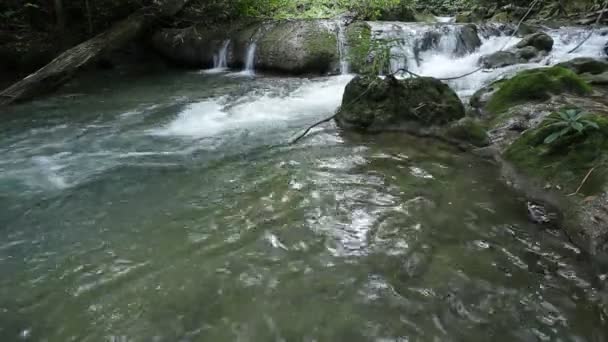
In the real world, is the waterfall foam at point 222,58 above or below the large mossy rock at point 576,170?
above

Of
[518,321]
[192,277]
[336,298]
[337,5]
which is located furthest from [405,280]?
[337,5]

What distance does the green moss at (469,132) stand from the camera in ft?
18.0

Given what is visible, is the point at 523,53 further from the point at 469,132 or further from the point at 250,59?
the point at 250,59

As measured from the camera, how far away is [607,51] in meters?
10.5

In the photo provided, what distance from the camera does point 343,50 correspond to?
410 inches

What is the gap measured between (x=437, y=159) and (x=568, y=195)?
1561 mm

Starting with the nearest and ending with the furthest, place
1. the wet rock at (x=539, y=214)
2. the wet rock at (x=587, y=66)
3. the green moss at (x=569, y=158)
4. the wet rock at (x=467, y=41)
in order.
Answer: the wet rock at (x=539, y=214) → the green moss at (x=569, y=158) → the wet rock at (x=587, y=66) → the wet rock at (x=467, y=41)

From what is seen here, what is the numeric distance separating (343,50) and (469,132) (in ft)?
18.1

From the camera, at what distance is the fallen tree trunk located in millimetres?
8438

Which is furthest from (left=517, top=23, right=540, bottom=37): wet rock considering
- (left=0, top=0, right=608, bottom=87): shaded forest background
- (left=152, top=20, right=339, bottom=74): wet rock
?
(left=152, top=20, right=339, bottom=74): wet rock

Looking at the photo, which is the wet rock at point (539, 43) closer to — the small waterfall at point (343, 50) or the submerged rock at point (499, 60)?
the submerged rock at point (499, 60)

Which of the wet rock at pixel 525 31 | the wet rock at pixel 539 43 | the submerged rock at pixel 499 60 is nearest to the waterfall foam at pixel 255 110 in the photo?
the submerged rock at pixel 499 60

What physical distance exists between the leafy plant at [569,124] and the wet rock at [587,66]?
13.8 feet

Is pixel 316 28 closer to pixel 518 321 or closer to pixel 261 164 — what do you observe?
pixel 261 164
